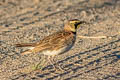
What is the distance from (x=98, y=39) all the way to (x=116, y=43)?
0.59 meters

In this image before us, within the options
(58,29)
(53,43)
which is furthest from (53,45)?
(58,29)

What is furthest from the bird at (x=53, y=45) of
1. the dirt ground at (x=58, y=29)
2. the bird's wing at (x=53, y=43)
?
the dirt ground at (x=58, y=29)

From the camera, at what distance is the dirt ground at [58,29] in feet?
19.7

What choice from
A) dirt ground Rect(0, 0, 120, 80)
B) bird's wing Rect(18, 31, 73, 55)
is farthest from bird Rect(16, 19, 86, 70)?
dirt ground Rect(0, 0, 120, 80)

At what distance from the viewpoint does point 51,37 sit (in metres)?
6.27

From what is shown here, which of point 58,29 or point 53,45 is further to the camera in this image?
point 58,29

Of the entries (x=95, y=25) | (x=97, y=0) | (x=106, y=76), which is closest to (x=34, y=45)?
(x=106, y=76)

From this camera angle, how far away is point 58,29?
9.21 meters

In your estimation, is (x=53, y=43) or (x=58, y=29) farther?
(x=58, y=29)

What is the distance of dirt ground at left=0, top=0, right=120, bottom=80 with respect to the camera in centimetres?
600

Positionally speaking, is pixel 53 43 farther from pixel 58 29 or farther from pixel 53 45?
pixel 58 29

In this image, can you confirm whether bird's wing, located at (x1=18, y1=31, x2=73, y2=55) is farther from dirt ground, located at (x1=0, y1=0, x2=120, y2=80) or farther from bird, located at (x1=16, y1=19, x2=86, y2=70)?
dirt ground, located at (x1=0, y1=0, x2=120, y2=80)

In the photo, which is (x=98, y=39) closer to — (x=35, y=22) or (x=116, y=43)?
(x=116, y=43)

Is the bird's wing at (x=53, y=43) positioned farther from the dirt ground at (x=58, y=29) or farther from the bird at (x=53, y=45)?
the dirt ground at (x=58, y=29)
